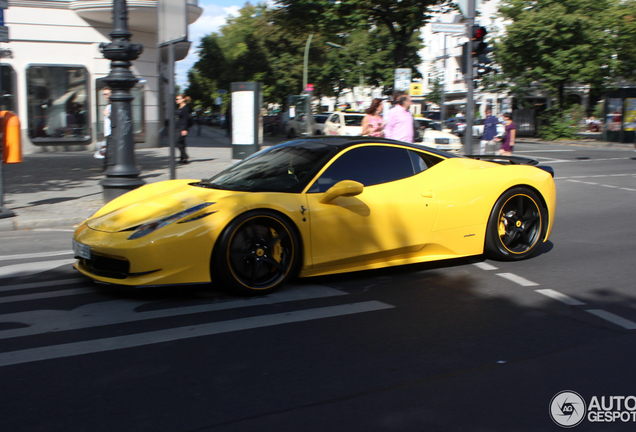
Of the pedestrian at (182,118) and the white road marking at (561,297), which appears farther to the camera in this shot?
the pedestrian at (182,118)

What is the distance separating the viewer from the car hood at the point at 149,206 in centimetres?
475

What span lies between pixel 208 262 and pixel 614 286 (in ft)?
11.0

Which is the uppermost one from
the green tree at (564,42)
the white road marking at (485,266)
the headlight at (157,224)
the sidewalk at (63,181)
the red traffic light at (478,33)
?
the green tree at (564,42)

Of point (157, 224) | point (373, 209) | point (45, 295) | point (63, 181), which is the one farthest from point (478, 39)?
point (45, 295)

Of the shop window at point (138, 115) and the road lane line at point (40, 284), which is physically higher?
the shop window at point (138, 115)

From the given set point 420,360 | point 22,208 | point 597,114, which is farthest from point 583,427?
point 597,114

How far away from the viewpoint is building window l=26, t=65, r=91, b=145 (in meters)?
20.3

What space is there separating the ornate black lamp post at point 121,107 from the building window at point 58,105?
12.8 m

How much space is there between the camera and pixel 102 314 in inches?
171

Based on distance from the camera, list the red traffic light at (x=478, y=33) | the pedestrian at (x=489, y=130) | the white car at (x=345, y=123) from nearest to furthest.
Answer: the red traffic light at (x=478, y=33)
the pedestrian at (x=489, y=130)
the white car at (x=345, y=123)

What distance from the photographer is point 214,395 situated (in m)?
3.09

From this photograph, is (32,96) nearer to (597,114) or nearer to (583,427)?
(583,427)

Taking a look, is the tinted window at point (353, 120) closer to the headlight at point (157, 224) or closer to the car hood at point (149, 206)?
the car hood at point (149, 206)

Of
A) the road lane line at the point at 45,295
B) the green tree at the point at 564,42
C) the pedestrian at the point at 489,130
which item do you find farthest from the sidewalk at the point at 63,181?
the green tree at the point at 564,42
